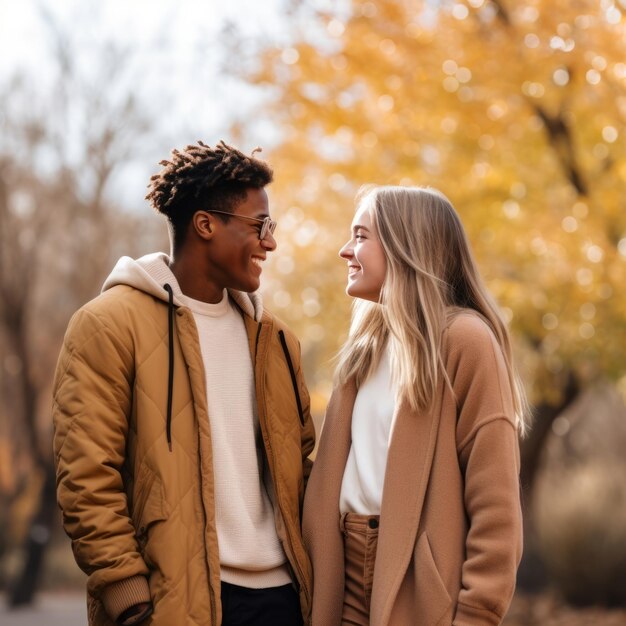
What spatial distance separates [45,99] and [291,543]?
11.1m

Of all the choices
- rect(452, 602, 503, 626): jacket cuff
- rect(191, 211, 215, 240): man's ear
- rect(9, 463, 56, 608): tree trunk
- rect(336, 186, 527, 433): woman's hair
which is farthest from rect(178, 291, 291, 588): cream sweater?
rect(9, 463, 56, 608): tree trunk

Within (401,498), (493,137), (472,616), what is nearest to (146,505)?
(401,498)

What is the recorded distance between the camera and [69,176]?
44.6ft

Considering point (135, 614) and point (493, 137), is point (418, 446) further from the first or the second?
point (493, 137)

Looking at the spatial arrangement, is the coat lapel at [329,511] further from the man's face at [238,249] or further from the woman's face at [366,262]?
the man's face at [238,249]

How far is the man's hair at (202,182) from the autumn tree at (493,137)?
13.9 feet

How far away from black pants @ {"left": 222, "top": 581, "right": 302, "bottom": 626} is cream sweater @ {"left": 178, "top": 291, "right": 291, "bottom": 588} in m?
0.03

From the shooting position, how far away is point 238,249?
11.0ft

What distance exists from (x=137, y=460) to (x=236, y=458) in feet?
1.23

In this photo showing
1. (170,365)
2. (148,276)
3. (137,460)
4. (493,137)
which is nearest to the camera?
(137,460)

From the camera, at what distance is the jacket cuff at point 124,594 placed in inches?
115

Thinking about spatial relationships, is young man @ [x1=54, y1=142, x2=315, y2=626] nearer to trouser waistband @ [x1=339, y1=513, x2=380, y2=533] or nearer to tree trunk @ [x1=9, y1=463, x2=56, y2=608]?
trouser waistband @ [x1=339, y1=513, x2=380, y2=533]

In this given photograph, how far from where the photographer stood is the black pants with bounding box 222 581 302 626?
314 centimetres

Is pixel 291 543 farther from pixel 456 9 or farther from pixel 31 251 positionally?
pixel 31 251
